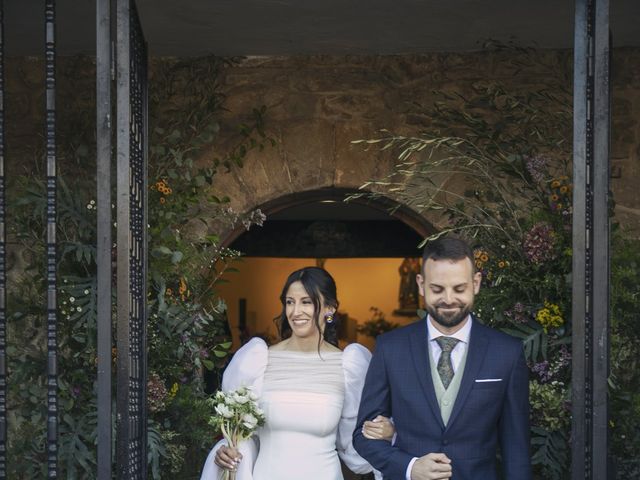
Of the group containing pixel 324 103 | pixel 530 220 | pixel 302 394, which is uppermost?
pixel 324 103

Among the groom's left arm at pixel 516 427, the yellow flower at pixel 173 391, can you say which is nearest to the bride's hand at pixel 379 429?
the groom's left arm at pixel 516 427

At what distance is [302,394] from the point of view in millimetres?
4320

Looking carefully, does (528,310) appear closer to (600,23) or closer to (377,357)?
(377,357)

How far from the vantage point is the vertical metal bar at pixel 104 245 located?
3721 millimetres

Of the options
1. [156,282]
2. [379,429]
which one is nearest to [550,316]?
[379,429]

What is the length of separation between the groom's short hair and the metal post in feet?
1.26

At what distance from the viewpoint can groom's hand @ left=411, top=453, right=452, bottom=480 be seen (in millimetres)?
3533

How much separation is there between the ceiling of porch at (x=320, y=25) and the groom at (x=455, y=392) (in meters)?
1.72

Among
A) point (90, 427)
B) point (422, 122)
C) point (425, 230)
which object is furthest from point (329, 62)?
point (90, 427)

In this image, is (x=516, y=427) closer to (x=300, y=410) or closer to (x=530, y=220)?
(x=300, y=410)

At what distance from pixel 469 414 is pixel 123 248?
53.8 inches

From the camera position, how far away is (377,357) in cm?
382

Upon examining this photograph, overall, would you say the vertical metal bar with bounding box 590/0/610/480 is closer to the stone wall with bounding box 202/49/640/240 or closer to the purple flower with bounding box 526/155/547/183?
the purple flower with bounding box 526/155/547/183

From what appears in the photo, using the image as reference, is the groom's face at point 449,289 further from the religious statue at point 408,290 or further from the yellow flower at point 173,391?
the religious statue at point 408,290
